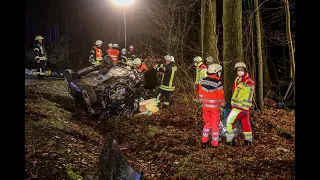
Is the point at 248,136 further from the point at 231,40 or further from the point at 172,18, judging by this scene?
the point at 172,18

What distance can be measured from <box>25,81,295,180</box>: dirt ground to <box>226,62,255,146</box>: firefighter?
12.8 inches

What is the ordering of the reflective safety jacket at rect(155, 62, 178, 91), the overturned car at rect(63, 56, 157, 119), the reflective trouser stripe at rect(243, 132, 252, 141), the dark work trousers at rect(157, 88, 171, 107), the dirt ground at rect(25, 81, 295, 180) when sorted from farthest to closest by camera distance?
the dark work trousers at rect(157, 88, 171, 107) < the reflective safety jacket at rect(155, 62, 178, 91) < the overturned car at rect(63, 56, 157, 119) < the reflective trouser stripe at rect(243, 132, 252, 141) < the dirt ground at rect(25, 81, 295, 180)

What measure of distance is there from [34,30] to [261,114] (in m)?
27.1

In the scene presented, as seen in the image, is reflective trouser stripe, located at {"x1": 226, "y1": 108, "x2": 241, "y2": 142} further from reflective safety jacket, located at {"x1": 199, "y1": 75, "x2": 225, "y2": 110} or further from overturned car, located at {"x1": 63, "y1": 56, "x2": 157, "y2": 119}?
overturned car, located at {"x1": 63, "y1": 56, "x2": 157, "y2": 119}

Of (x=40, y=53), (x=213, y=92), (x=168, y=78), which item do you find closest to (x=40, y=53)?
(x=40, y=53)

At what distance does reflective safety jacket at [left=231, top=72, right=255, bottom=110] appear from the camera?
20.4 feet

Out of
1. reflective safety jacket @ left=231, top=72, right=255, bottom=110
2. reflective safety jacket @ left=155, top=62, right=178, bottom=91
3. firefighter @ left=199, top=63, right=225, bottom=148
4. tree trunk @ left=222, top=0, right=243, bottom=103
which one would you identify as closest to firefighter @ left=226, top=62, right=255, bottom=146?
reflective safety jacket @ left=231, top=72, right=255, bottom=110

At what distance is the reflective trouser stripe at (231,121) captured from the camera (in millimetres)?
6369

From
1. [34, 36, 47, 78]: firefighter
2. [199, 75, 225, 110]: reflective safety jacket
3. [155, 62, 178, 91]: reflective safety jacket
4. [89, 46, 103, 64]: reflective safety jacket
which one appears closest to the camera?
[199, 75, 225, 110]: reflective safety jacket

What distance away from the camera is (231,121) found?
6426 mm

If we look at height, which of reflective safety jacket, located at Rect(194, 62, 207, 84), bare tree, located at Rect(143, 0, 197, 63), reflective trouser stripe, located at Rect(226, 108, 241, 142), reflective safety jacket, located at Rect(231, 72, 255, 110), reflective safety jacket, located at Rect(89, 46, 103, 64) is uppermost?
bare tree, located at Rect(143, 0, 197, 63)

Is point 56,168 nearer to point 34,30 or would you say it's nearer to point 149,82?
point 149,82

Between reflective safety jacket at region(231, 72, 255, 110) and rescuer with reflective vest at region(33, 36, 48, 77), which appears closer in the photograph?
reflective safety jacket at region(231, 72, 255, 110)

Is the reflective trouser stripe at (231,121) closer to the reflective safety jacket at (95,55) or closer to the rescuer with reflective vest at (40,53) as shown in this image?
the reflective safety jacket at (95,55)
